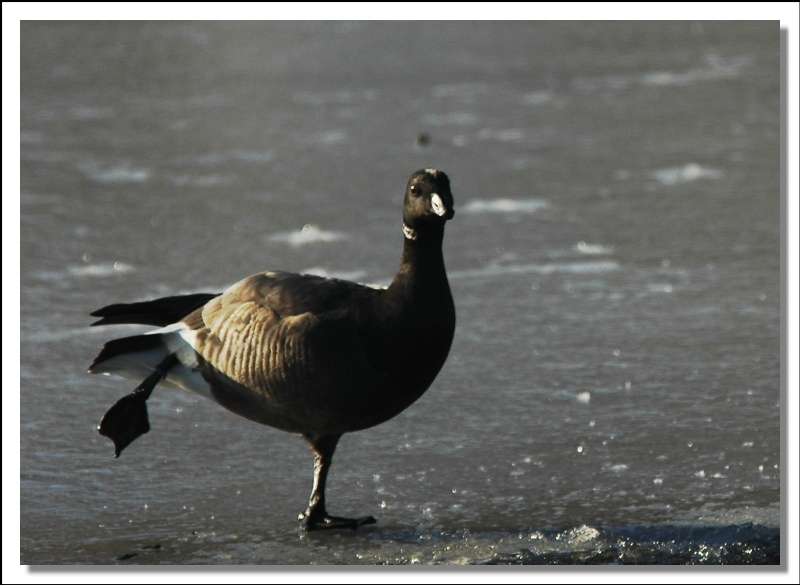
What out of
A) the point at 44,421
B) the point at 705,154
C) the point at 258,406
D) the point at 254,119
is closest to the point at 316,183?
the point at 254,119

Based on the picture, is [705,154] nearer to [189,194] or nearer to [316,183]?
[316,183]

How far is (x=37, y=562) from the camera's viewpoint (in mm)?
3768

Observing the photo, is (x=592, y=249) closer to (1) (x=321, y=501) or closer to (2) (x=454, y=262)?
(2) (x=454, y=262)

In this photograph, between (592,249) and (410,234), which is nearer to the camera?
(410,234)

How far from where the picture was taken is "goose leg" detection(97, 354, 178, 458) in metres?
4.32

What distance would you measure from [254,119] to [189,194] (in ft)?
5.91

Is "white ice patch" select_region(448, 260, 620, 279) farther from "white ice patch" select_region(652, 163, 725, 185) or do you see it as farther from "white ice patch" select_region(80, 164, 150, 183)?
"white ice patch" select_region(80, 164, 150, 183)

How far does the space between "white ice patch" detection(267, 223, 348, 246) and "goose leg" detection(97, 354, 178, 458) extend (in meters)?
2.58

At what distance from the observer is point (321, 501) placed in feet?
13.2

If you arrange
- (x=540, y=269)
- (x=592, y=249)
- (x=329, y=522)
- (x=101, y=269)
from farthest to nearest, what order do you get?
(x=592, y=249)
(x=101, y=269)
(x=540, y=269)
(x=329, y=522)

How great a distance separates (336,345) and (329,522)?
580mm

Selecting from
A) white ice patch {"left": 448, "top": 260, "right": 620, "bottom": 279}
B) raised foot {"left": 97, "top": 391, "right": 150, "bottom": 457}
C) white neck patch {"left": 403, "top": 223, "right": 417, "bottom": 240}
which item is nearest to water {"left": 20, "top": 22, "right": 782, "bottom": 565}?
white ice patch {"left": 448, "top": 260, "right": 620, "bottom": 279}

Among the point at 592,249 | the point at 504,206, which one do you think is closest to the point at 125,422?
the point at 592,249

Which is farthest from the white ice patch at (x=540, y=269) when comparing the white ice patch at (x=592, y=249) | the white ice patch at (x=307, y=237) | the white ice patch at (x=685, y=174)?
the white ice patch at (x=685, y=174)
